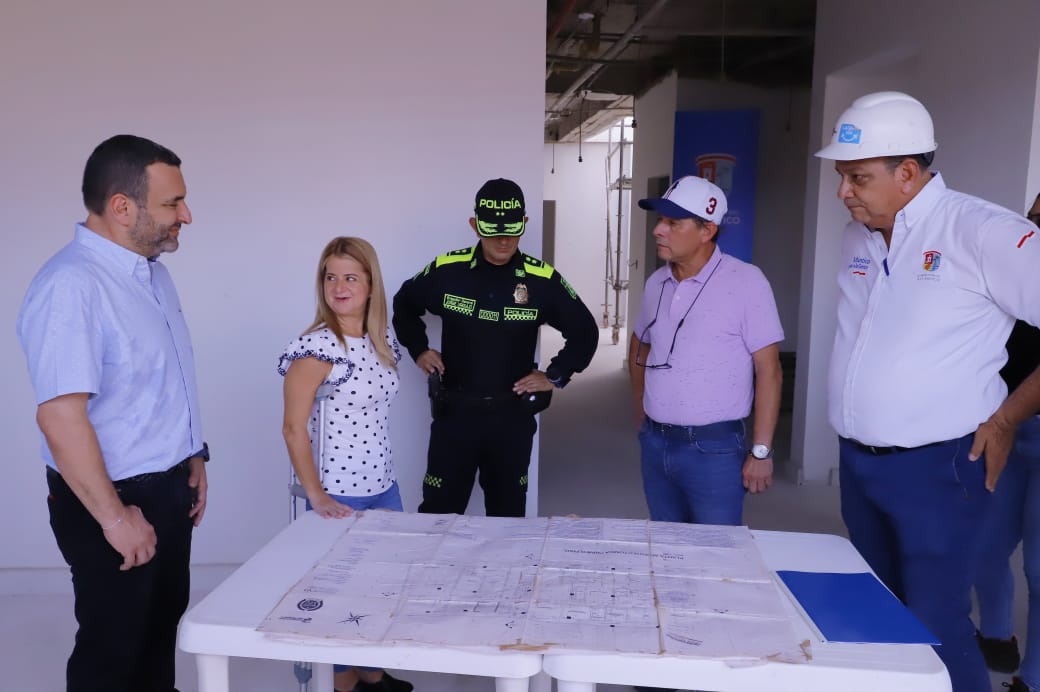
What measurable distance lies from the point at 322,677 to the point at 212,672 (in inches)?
26.3

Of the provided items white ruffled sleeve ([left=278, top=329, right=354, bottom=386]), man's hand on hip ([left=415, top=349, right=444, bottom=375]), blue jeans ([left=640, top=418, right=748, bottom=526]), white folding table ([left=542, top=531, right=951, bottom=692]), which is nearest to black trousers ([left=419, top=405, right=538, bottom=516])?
man's hand on hip ([left=415, top=349, right=444, bottom=375])

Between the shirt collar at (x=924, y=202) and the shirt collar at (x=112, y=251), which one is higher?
Result: the shirt collar at (x=924, y=202)

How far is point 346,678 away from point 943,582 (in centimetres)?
155

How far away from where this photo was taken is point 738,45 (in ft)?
22.8

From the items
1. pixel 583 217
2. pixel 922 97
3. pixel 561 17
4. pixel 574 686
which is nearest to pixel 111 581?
pixel 574 686

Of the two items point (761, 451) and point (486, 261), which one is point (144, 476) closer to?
point (486, 261)

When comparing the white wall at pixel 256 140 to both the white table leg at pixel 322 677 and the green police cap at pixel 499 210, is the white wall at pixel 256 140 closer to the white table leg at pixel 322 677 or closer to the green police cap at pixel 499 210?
the green police cap at pixel 499 210

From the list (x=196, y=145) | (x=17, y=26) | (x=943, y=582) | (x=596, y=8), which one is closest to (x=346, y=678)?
(x=943, y=582)

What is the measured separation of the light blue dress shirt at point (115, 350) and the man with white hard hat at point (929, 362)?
1.58 metres

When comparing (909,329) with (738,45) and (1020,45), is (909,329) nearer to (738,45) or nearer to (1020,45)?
(1020,45)

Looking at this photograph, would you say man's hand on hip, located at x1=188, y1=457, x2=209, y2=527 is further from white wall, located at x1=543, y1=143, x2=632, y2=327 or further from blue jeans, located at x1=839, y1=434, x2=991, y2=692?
white wall, located at x1=543, y1=143, x2=632, y2=327

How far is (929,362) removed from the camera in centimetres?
181

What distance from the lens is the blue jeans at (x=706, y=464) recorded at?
7.56ft

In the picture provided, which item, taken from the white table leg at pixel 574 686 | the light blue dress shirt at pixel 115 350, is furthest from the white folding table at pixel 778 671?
the light blue dress shirt at pixel 115 350
